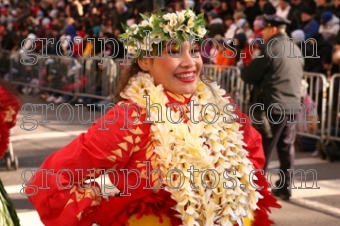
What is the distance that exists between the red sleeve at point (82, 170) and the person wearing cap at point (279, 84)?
184 inches

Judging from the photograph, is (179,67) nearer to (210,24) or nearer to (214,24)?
(214,24)

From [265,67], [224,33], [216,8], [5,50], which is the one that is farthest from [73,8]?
[265,67]

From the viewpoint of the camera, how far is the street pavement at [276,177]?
826 cm

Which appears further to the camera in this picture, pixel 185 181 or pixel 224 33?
pixel 224 33

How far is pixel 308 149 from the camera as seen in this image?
1212 cm

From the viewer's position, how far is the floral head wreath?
4.34 metres

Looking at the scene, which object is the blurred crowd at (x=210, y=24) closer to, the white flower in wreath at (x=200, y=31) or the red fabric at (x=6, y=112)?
the red fabric at (x=6, y=112)

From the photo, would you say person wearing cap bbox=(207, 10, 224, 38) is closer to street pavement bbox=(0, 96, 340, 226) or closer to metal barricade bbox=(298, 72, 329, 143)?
street pavement bbox=(0, 96, 340, 226)

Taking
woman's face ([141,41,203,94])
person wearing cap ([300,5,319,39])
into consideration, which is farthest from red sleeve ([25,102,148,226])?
person wearing cap ([300,5,319,39])

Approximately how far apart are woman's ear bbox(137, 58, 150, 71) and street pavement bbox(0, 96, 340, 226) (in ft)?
12.9

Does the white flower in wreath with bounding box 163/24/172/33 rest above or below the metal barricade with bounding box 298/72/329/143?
above

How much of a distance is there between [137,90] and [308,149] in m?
8.06

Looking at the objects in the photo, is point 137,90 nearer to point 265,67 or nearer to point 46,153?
point 265,67

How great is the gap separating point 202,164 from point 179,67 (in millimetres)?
487
